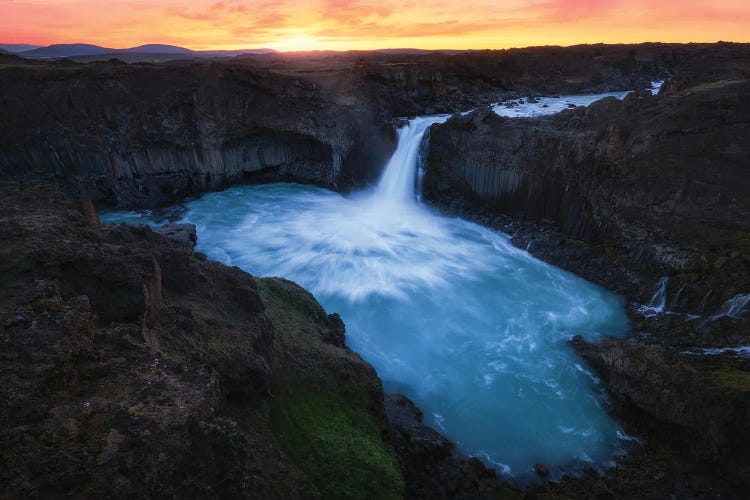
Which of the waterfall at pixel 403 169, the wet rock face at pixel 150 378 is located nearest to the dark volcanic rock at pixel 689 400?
the wet rock face at pixel 150 378

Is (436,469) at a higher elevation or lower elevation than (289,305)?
lower

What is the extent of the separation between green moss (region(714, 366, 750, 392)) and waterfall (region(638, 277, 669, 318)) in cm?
489

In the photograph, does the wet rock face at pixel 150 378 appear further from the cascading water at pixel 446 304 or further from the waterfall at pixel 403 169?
the waterfall at pixel 403 169

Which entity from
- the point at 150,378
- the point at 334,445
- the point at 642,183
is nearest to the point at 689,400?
the point at 334,445

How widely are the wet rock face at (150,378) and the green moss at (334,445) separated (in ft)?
0.10

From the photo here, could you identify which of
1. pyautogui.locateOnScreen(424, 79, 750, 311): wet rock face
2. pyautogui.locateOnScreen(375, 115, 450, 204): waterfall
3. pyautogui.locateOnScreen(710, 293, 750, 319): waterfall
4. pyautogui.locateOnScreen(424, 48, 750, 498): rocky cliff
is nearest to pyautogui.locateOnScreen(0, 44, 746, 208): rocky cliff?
pyautogui.locateOnScreen(375, 115, 450, 204): waterfall

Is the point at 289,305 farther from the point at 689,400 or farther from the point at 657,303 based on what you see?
the point at 657,303

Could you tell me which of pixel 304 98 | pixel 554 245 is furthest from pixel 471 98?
pixel 554 245

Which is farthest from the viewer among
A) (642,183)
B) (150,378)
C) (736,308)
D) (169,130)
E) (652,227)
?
(169,130)

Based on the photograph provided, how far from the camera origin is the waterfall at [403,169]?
29.7 meters

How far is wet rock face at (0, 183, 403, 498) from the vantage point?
15.5 ft

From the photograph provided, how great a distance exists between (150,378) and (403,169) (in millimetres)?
25751

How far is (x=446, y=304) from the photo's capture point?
59.5ft

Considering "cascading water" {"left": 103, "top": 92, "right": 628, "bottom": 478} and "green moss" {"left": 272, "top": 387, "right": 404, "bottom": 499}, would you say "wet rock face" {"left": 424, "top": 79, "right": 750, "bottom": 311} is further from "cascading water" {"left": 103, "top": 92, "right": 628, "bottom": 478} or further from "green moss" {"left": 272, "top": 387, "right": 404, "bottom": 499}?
"green moss" {"left": 272, "top": 387, "right": 404, "bottom": 499}
